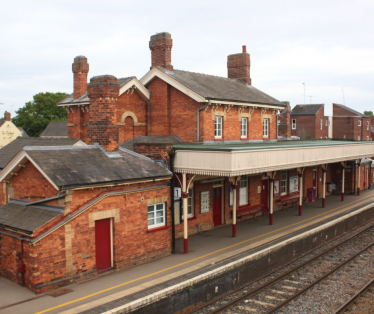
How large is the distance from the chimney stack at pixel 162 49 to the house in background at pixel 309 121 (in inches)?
1484

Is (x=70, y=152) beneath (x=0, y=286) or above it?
above

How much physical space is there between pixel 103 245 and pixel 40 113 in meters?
60.5

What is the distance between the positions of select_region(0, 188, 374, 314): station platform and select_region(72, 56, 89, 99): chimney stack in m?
10.8

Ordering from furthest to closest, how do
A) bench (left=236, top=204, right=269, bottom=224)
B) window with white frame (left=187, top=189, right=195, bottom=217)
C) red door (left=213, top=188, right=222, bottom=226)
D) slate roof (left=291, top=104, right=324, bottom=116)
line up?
1. slate roof (left=291, top=104, right=324, bottom=116)
2. bench (left=236, top=204, right=269, bottom=224)
3. red door (left=213, top=188, right=222, bottom=226)
4. window with white frame (left=187, top=189, right=195, bottom=217)

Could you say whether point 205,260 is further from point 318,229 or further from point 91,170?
point 318,229

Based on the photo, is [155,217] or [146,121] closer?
A: [155,217]

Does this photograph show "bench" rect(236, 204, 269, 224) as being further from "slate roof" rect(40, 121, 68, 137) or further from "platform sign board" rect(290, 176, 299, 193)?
"slate roof" rect(40, 121, 68, 137)

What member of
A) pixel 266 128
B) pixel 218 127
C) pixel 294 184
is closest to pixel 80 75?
pixel 218 127

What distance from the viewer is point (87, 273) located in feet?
35.1

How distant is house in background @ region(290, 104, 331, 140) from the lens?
53.8 m

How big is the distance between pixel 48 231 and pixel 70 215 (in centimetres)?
72

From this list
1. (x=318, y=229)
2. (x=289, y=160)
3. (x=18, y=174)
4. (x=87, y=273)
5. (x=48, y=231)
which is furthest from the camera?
(x=318, y=229)

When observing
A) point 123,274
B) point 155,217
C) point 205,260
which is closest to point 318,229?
point 205,260

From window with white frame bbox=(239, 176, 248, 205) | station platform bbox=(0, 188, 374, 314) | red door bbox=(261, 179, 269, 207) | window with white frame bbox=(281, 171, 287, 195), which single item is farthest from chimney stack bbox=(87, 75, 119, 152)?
window with white frame bbox=(281, 171, 287, 195)
